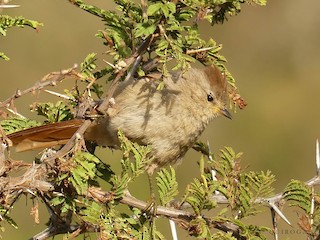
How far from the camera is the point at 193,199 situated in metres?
3.37

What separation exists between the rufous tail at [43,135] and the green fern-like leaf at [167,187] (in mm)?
558

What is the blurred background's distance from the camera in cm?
940

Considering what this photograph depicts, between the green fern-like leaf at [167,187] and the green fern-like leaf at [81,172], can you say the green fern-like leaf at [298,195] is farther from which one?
the green fern-like leaf at [81,172]

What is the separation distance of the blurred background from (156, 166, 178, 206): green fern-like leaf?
4571 millimetres

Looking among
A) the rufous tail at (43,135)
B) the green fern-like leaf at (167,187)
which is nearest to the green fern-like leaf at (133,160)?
the green fern-like leaf at (167,187)

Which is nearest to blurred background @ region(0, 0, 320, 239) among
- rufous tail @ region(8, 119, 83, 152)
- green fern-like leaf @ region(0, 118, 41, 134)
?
rufous tail @ region(8, 119, 83, 152)

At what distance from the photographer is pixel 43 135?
13.4ft

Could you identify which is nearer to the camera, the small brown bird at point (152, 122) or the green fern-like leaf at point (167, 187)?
the green fern-like leaf at point (167, 187)

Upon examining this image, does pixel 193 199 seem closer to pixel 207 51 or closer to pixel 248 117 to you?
pixel 207 51

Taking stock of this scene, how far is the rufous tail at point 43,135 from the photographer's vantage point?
396 centimetres

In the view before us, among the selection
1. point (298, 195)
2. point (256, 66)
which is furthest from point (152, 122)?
point (256, 66)

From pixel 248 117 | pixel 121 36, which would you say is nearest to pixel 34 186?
pixel 121 36

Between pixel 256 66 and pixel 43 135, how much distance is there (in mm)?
7372

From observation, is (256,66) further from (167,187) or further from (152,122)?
(167,187)
